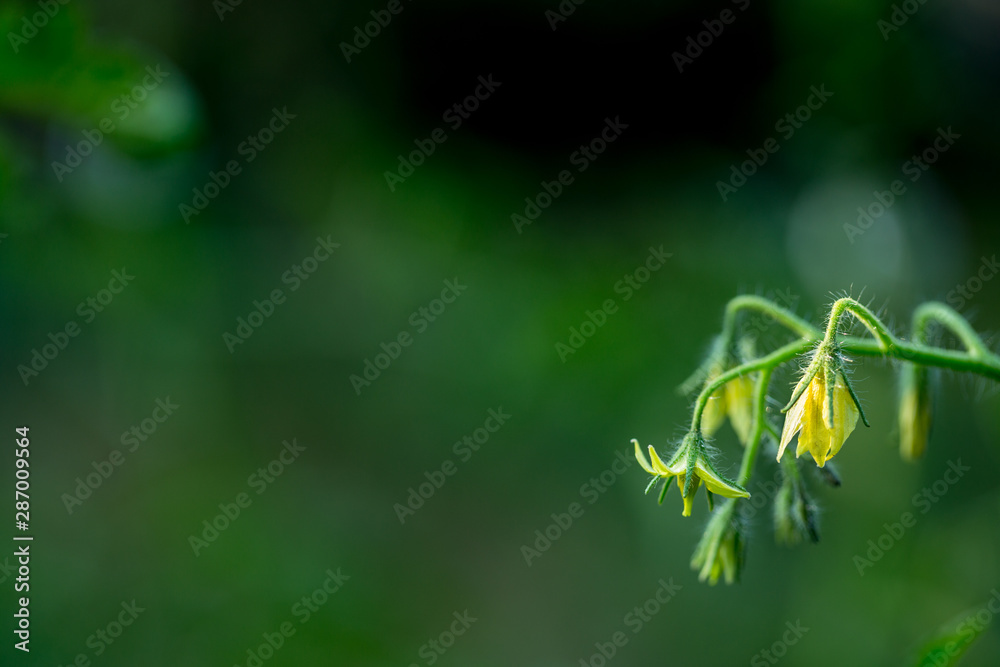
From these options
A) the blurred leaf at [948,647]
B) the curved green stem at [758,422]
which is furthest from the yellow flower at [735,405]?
the blurred leaf at [948,647]

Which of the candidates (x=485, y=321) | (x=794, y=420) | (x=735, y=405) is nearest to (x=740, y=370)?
(x=794, y=420)

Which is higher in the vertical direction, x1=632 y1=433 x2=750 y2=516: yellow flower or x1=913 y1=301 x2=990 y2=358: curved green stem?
x1=913 y1=301 x2=990 y2=358: curved green stem

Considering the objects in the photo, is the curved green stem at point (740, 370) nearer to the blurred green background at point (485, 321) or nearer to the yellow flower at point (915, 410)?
the yellow flower at point (915, 410)

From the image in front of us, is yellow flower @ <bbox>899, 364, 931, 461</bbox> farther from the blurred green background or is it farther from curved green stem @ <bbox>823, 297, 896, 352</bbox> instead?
the blurred green background

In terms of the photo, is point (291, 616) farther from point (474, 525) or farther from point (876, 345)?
point (876, 345)

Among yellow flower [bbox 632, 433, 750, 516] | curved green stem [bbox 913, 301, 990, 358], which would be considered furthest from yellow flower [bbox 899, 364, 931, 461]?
yellow flower [bbox 632, 433, 750, 516]

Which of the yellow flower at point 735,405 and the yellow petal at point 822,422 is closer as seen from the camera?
the yellow petal at point 822,422
